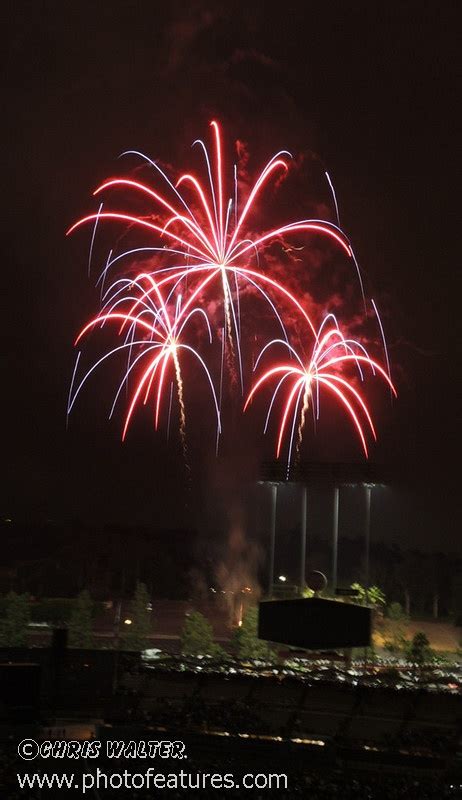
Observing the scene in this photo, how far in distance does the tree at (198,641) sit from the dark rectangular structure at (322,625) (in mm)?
15799

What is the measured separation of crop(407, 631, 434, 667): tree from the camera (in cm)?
5556

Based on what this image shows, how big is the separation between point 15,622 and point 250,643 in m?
12.5

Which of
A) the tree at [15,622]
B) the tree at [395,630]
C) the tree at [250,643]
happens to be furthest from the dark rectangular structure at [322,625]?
the tree at [395,630]

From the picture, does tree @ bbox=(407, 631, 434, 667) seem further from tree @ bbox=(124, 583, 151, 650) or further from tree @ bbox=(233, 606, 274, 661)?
→ tree @ bbox=(124, 583, 151, 650)

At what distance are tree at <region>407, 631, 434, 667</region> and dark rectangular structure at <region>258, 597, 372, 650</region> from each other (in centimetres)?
1993

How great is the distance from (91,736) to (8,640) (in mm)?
26133

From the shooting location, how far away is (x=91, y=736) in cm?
2866

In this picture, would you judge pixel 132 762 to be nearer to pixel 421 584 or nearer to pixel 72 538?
pixel 421 584

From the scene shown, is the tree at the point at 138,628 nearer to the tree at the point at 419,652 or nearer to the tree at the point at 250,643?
the tree at the point at 250,643

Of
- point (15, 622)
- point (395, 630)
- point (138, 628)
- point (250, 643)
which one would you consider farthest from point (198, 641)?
point (395, 630)

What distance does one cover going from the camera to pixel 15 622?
5428 cm

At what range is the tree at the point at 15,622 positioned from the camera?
53.7m

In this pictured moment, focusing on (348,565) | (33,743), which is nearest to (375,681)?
(33,743)

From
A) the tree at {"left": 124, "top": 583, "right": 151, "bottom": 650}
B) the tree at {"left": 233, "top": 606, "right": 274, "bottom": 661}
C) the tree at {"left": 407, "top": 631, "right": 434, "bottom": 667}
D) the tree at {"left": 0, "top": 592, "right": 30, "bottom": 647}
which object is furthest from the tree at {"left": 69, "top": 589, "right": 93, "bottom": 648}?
the tree at {"left": 407, "top": 631, "right": 434, "bottom": 667}
